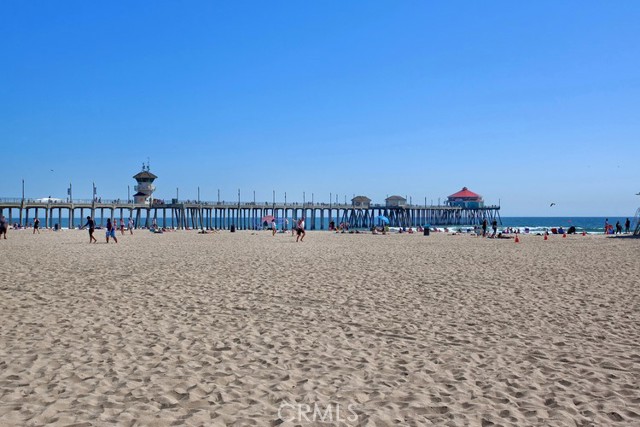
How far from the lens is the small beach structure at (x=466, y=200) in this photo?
95.9 meters

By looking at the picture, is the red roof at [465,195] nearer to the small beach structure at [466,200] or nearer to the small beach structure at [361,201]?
the small beach structure at [466,200]

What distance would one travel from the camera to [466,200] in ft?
319

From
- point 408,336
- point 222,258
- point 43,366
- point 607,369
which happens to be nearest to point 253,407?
point 43,366

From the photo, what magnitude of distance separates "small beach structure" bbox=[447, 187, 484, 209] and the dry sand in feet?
289

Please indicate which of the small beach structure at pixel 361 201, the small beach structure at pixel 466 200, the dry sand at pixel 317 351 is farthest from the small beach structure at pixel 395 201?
the dry sand at pixel 317 351

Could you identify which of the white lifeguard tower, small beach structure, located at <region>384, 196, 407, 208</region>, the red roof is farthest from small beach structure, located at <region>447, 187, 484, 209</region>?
the white lifeguard tower

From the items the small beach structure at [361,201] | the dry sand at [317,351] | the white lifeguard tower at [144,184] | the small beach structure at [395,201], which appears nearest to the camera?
the dry sand at [317,351]

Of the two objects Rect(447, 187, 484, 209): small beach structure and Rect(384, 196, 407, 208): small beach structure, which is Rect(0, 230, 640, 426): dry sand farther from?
Rect(447, 187, 484, 209): small beach structure

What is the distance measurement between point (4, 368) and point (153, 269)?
8011mm

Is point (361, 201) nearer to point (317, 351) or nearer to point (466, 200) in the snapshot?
point (466, 200)

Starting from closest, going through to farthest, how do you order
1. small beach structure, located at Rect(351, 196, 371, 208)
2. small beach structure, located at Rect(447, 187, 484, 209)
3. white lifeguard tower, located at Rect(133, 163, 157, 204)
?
white lifeguard tower, located at Rect(133, 163, 157, 204)
small beach structure, located at Rect(351, 196, 371, 208)
small beach structure, located at Rect(447, 187, 484, 209)

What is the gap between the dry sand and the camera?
385 cm

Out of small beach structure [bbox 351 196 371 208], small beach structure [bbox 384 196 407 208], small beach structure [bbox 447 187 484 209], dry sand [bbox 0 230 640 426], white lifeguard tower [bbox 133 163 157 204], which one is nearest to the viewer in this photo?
dry sand [bbox 0 230 640 426]

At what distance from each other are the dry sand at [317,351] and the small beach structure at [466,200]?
88.0 meters
